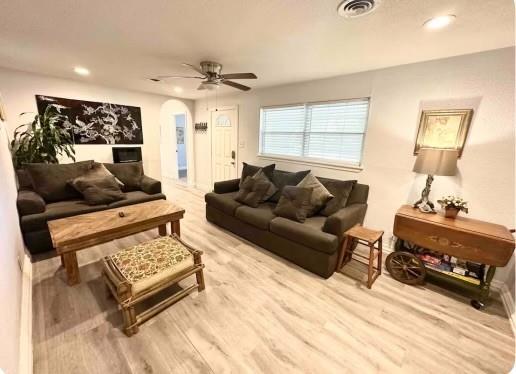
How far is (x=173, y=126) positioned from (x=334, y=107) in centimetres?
497

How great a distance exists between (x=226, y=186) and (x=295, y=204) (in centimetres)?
147

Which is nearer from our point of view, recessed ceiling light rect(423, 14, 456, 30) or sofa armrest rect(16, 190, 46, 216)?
recessed ceiling light rect(423, 14, 456, 30)

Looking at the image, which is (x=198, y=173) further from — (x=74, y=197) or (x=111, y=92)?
(x=74, y=197)

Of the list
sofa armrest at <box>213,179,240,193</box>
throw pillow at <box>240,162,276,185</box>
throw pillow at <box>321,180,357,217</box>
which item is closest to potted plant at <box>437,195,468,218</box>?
throw pillow at <box>321,180,357,217</box>

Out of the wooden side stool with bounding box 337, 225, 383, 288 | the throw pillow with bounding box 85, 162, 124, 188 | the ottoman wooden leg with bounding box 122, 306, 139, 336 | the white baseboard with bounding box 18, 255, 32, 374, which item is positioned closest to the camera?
the white baseboard with bounding box 18, 255, 32, 374

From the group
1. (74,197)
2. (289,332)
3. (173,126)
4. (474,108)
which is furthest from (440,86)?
(173,126)

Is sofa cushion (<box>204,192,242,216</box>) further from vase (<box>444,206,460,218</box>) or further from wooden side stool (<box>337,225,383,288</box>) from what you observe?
vase (<box>444,206,460,218</box>)

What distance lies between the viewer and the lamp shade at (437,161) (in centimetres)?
204

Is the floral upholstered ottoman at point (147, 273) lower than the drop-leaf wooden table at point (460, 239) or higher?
lower

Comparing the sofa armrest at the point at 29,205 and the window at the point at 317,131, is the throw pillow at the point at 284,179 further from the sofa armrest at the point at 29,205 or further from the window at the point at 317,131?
the sofa armrest at the point at 29,205

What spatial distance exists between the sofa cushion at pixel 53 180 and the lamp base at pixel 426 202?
4445 mm

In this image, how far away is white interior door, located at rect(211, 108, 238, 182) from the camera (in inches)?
185

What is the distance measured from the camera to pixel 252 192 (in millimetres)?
3186

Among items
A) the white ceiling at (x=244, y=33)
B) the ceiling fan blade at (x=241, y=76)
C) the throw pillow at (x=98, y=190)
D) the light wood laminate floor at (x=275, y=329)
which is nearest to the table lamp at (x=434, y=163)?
the white ceiling at (x=244, y=33)
